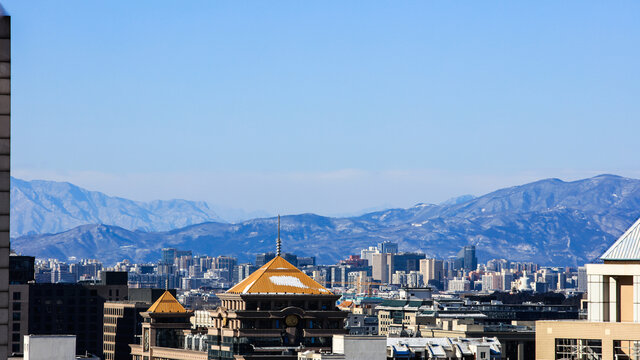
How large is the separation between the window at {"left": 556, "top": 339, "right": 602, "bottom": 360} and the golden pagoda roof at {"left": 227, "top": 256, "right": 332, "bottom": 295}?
100057mm

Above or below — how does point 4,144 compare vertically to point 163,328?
above

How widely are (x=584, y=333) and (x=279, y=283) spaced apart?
103 m

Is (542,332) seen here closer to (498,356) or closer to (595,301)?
(595,301)

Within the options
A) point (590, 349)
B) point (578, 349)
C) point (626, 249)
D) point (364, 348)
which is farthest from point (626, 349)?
point (364, 348)

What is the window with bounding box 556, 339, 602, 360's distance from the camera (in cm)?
5972

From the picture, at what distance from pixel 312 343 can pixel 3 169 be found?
416 feet

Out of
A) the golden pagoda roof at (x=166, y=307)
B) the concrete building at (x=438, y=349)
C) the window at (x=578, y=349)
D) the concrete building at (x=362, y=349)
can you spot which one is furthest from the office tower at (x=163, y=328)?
the window at (x=578, y=349)

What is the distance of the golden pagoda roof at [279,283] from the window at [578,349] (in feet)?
328

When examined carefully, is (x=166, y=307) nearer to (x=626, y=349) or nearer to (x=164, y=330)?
(x=164, y=330)

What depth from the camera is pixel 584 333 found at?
59.8m

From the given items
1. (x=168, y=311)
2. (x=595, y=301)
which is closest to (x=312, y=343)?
(x=168, y=311)

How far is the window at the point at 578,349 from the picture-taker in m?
59.7

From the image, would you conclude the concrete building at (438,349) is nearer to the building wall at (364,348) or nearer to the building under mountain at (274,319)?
the building under mountain at (274,319)

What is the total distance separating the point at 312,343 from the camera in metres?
158
